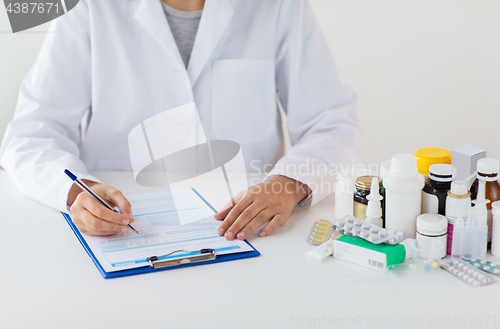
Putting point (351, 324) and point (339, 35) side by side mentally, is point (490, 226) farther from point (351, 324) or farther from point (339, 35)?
point (339, 35)

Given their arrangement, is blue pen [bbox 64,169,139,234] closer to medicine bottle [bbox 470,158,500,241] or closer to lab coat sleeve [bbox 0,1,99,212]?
lab coat sleeve [bbox 0,1,99,212]

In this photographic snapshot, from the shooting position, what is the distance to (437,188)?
0.77 meters

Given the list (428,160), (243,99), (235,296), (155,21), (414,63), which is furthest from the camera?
(414,63)

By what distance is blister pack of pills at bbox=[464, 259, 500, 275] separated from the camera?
709 millimetres

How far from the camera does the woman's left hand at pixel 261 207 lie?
2.80 ft

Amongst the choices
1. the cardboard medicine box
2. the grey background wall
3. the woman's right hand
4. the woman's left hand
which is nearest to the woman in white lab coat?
the woman's left hand

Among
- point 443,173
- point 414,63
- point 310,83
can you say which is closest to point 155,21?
point 310,83

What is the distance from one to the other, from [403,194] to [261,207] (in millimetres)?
258

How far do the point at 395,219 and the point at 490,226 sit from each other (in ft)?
0.47

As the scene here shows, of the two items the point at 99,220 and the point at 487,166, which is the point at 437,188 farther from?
the point at 99,220

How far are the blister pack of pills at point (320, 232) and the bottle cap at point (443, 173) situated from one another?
0.20 meters

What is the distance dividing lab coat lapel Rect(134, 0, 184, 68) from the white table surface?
57 cm

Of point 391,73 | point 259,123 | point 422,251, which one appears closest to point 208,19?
point 259,123

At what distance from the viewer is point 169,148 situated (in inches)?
49.4
